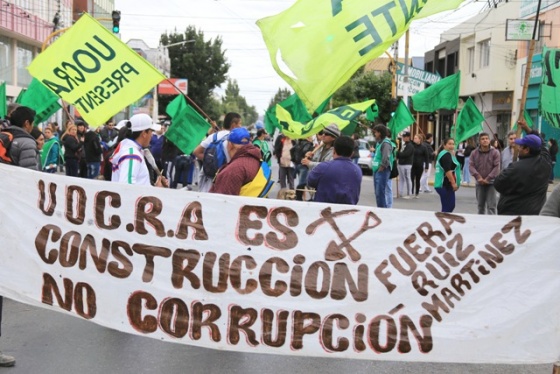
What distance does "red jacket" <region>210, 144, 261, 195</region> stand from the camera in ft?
20.4

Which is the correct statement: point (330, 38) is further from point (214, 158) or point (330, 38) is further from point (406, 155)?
point (406, 155)

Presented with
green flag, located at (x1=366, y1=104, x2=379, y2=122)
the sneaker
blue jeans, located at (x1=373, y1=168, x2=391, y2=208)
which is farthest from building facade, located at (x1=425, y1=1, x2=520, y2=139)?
the sneaker

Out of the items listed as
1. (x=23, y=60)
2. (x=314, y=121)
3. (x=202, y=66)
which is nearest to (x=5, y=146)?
(x=314, y=121)

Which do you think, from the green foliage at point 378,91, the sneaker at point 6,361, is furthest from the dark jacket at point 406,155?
the green foliage at point 378,91

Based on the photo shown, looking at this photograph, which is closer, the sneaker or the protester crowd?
the sneaker

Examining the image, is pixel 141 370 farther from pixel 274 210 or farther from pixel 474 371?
pixel 474 371

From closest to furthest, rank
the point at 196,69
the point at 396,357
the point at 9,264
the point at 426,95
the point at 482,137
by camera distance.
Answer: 1. the point at 396,357
2. the point at 9,264
3. the point at 482,137
4. the point at 426,95
5. the point at 196,69

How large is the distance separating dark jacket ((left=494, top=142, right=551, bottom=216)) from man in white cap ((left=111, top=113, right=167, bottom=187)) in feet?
11.0

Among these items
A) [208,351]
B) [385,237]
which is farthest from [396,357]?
[208,351]

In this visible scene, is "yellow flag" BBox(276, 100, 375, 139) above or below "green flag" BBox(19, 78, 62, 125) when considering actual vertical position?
below

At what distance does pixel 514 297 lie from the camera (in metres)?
4.70

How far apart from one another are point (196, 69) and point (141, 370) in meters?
72.9

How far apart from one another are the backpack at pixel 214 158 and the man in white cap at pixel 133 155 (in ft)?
3.58

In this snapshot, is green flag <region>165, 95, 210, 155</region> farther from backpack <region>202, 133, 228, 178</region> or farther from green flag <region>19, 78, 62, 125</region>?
green flag <region>19, 78, 62, 125</region>
